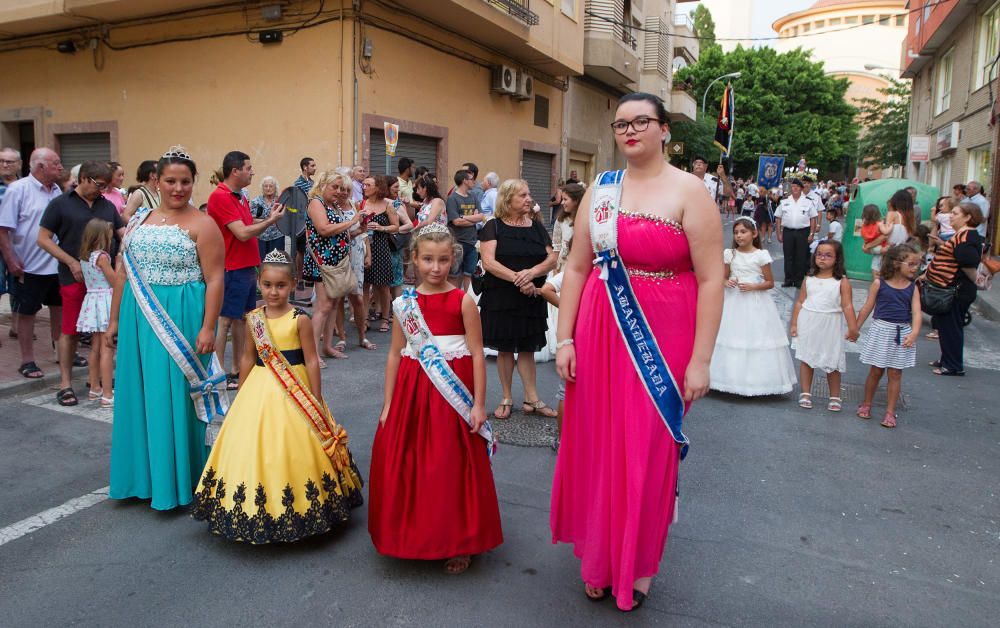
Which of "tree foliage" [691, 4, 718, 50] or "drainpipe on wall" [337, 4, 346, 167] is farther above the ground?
"tree foliage" [691, 4, 718, 50]

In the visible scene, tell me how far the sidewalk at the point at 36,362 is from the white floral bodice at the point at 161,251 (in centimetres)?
298

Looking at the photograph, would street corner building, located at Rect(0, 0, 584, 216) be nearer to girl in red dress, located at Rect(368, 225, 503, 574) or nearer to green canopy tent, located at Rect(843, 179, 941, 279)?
green canopy tent, located at Rect(843, 179, 941, 279)

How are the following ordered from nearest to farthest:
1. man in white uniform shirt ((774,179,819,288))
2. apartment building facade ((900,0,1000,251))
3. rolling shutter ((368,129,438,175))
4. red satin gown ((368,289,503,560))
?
1. red satin gown ((368,289,503,560))
2. rolling shutter ((368,129,438,175))
3. man in white uniform shirt ((774,179,819,288))
4. apartment building facade ((900,0,1000,251))

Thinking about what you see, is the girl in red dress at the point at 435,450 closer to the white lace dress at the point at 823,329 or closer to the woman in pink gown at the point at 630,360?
the woman in pink gown at the point at 630,360

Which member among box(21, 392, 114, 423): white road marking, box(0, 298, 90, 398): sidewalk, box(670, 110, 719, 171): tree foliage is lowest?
box(21, 392, 114, 423): white road marking

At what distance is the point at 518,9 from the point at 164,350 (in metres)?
13.2

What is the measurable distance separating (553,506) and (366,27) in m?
10.9

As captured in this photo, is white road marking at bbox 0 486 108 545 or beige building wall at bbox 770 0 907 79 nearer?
white road marking at bbox 0 486 108 545

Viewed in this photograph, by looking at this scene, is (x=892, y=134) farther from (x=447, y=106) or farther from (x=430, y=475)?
(x=430, y=475)

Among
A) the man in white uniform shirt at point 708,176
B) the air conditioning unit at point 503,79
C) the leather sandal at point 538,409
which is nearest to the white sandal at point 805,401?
the man in white uniform shirt at point 708,176

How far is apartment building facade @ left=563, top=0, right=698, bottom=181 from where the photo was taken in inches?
817

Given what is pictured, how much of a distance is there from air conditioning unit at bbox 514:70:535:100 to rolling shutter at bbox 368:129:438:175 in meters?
3.45

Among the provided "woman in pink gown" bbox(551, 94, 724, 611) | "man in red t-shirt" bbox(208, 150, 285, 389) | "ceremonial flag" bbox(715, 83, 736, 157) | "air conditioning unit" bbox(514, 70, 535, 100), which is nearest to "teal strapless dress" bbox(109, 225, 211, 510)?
"man in red t-shirt" bbox(208, 150, 285, 389)

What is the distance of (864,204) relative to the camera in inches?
605
